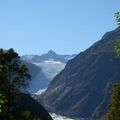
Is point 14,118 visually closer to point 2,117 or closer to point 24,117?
point 24,117

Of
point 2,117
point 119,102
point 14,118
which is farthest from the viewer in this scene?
point 119,102

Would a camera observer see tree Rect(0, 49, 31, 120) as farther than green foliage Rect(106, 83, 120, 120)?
No

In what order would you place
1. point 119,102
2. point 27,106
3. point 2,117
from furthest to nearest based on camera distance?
1. point 27,106
2. point 119,102
3. point 2,117

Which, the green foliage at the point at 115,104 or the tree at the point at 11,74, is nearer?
the tree at the point at 11,74

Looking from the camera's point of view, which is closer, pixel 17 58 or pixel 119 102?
pixel 17 58

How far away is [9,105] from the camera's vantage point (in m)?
62.3

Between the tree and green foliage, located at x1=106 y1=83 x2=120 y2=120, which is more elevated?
the tree

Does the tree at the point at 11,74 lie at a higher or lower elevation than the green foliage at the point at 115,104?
higher

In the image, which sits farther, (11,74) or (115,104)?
(115,104)

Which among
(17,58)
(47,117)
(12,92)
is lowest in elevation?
(47,117)

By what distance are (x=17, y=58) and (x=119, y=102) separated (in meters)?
36.2

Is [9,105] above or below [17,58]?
below

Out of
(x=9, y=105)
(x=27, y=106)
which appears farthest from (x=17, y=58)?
(x=27, y=106)

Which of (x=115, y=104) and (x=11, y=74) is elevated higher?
(x=11, y=74)
